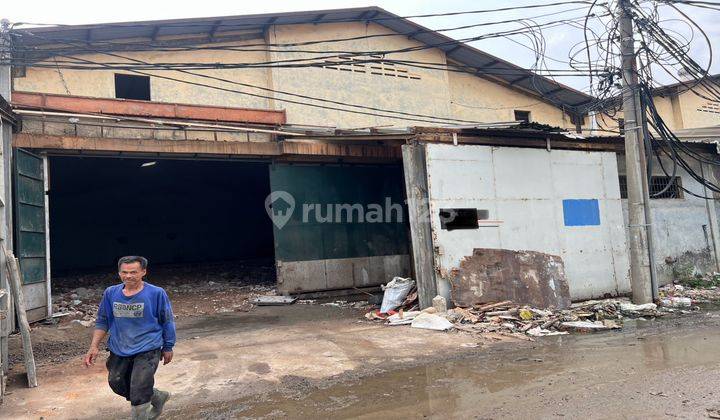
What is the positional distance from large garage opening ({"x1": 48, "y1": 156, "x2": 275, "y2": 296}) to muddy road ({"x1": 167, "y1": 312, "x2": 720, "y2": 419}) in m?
9.23

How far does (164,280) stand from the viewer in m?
14.1

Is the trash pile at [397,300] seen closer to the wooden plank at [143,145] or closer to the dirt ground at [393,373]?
the dirt ground at [393,373]

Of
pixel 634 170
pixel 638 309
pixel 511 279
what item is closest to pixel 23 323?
pixel 511 279

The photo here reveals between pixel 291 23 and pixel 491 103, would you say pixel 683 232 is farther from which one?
pixel 291 23

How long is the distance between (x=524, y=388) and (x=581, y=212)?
641cm

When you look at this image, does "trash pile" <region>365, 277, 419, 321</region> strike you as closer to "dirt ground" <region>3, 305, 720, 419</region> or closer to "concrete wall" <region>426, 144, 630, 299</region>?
"concrete wall" <region>426, 144, 630, 299</region>

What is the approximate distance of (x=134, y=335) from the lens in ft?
11.6

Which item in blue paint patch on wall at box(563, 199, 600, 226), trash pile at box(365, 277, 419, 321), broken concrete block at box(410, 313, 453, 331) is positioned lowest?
broken concrete block at box(410, 313, 453, 331)

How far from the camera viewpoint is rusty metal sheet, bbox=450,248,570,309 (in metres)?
8.27

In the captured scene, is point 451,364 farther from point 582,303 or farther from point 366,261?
point 366,261

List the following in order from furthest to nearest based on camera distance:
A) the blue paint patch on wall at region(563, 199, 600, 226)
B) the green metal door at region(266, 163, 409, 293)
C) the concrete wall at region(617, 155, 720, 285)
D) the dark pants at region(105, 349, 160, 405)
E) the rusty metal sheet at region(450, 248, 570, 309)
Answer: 1. the concrete wall at region(617, 155, 720, 285)
2. the green metal door at region(266, 163, 409, 293)
3. the blue paint patch on wall at region(563, 199, 600, 226)
4. the rusty metal sheet at region(450, 248, 570, 309)
5. the dark pants at region(105, 349, 160, 405)

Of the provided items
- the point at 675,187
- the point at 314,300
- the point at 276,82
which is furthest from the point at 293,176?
the point at 675,187

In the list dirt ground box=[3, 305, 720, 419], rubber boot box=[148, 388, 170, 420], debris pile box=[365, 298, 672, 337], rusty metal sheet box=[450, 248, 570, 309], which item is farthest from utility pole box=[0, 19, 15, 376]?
rusty metal sheet box=[450, 248, 570, 309]

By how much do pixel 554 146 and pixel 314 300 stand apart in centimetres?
621
